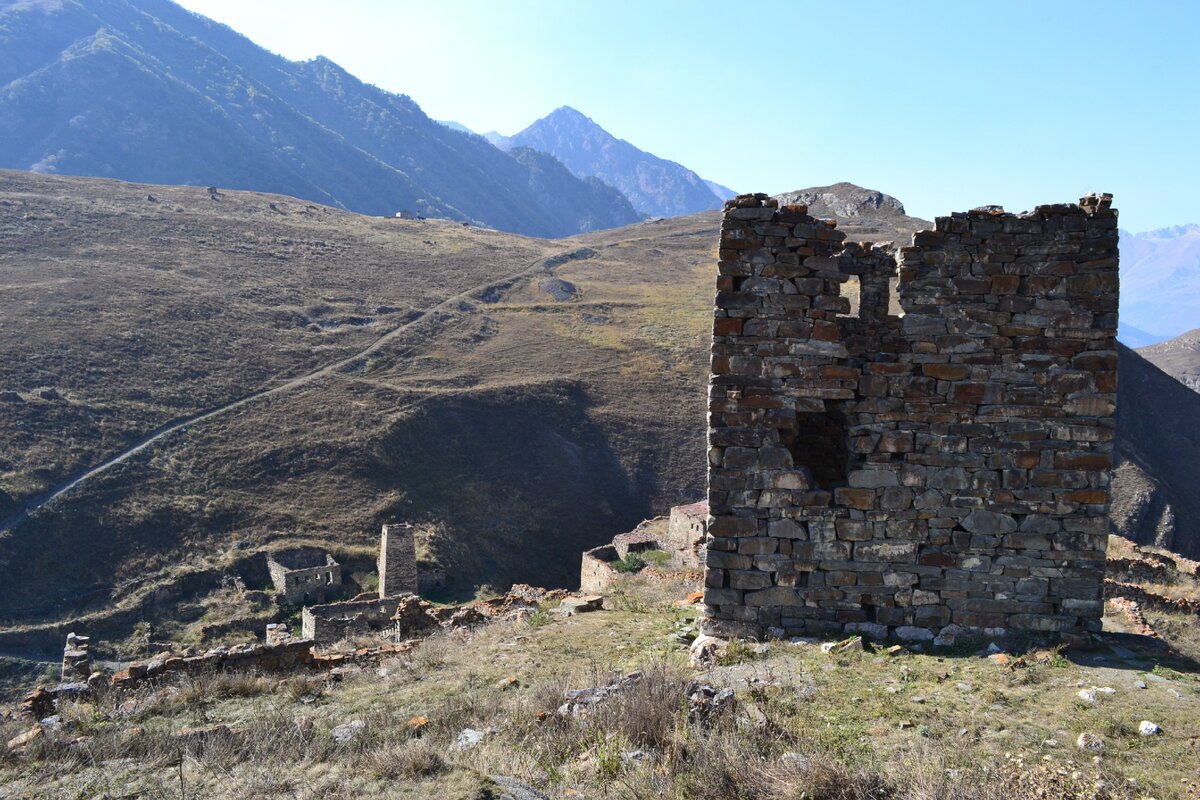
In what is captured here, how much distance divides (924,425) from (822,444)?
1041 millimetres

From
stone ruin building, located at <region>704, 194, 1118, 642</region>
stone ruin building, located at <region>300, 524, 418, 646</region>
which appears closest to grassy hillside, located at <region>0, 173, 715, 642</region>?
stone ruin building, located at <region>300, 524, 418, 646</region>

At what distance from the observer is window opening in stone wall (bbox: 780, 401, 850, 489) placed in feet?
24.3

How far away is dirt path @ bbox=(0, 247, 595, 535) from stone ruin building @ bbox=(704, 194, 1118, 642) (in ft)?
93.7

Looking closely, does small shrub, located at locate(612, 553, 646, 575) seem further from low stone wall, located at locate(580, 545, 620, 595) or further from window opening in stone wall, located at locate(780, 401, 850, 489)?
window opening in stone wall, located at locate(780, 401, 850, 489)

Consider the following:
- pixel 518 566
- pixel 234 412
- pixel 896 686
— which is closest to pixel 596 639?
pixel 896 686

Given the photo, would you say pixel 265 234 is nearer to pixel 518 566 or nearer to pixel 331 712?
pixel 518 566

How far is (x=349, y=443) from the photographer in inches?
1441

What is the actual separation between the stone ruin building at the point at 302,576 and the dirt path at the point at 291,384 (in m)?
8.83

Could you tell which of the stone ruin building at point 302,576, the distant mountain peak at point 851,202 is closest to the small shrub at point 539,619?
the stone ruin building at point 302,576

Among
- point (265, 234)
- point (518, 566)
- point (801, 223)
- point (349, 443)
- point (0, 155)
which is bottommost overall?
point (518, 566)

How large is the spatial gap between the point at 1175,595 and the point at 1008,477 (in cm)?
830

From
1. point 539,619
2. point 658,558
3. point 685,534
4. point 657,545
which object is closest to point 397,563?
point 657,545

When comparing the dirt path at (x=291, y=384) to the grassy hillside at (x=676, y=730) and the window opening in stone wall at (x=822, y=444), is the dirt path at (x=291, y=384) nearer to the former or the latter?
the grassy hillside at (x=676, y=730)

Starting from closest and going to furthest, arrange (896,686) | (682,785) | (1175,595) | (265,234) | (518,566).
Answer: (682,785) → (896,686) → (1175,595) → (518,566) → (265,234)
